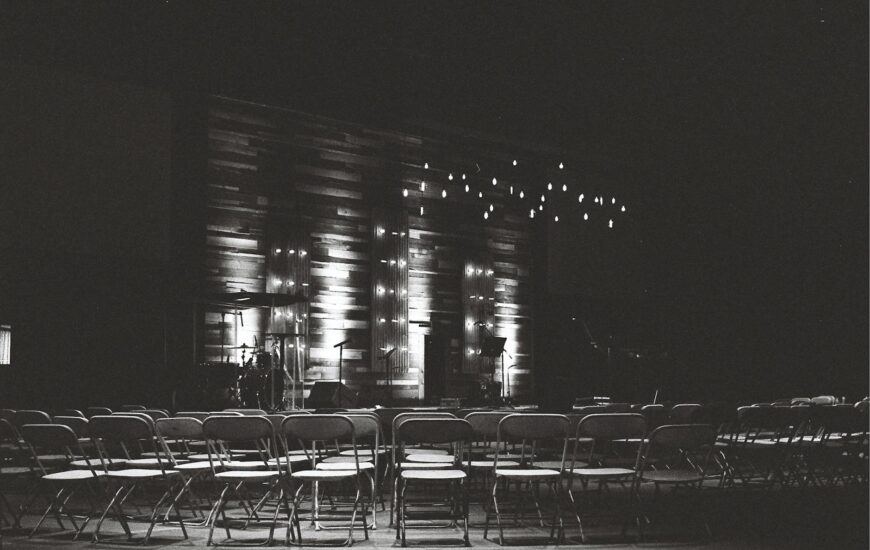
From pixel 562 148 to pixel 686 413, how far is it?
1120 centimetres

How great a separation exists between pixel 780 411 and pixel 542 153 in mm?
11543

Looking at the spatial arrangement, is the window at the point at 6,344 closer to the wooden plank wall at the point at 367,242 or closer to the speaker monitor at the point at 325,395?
the wooden plank wall at the point at 367,242

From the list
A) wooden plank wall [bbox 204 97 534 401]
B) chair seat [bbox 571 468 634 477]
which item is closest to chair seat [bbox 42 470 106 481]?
chair seat [bbox 571 468 634 477]

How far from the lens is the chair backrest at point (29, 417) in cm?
570

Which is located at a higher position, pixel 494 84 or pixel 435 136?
pixel 494 84

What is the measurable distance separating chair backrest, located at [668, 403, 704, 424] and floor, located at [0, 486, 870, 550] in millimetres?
723

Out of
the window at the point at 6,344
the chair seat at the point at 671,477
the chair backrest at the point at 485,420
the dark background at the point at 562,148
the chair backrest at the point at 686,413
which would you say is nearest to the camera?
the chair seat at the point at 671,477

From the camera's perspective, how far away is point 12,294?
10.7 meters

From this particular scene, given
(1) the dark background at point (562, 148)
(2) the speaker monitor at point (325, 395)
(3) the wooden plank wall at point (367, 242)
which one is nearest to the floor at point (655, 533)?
(2) the speaker monitor at point (325, 395)

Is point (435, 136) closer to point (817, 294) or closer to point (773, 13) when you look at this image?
point (773, 13)

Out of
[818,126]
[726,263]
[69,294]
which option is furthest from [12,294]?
[818,126]

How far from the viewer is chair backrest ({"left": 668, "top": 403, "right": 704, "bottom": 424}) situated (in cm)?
642

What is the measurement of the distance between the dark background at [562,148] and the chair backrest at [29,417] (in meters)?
5.14

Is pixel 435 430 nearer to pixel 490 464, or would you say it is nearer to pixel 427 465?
pixel 427 465
